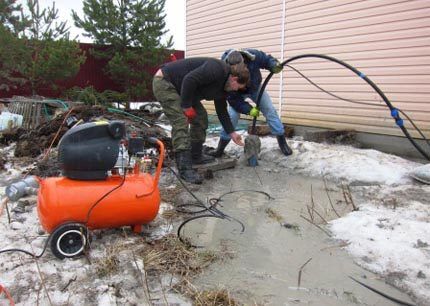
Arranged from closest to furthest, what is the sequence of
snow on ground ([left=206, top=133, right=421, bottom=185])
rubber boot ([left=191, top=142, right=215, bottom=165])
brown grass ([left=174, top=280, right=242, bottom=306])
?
1. brown grass ([left=174, top=280, right=242, bottom=306])
2. snow on ground ([left=206, top=133, right=421, bottom=185])
3. rubber boot ([left=191, top=142, right=215, bottom=165])

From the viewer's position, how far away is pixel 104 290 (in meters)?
2.14

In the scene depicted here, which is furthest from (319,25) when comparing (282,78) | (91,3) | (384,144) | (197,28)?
(91,3)

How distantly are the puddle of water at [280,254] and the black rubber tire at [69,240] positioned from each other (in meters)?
0.80

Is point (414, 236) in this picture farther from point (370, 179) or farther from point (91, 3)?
point (91, 3)

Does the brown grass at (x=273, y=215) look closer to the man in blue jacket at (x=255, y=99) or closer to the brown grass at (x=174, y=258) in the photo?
the brown grass at (x=174, y=258)

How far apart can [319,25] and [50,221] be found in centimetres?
547

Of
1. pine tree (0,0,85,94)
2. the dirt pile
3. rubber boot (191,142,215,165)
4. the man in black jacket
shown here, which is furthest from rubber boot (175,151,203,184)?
pine tree (0,0,85,94)

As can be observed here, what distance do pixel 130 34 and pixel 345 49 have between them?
743 cm

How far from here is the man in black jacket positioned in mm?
3959

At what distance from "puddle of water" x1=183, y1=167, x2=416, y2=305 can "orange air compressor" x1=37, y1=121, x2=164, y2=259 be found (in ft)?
1.82

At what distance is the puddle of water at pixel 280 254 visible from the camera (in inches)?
85.8

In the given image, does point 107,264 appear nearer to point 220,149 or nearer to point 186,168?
point 186,168

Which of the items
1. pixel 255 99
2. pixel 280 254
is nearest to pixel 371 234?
pixel 280 254

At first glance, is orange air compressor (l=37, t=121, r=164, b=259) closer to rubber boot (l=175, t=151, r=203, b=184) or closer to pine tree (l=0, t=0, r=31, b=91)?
rubber boot (l=175, t=151, r=203, b=184)
